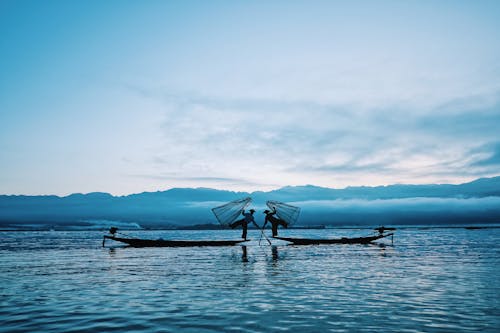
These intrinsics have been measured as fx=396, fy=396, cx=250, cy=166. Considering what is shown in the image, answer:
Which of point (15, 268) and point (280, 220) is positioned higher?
point (280, 220)

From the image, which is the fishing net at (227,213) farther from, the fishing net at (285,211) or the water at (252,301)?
the water at (252,301)

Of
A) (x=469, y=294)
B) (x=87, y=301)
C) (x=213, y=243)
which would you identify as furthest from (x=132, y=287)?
(x=213, y=243)

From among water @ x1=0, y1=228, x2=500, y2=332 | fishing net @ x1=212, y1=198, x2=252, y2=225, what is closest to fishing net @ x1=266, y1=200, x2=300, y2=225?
fishing net @ x1=212, y1=198, x2=252, y2=225

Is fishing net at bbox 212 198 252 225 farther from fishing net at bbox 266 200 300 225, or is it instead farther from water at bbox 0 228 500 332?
water at bbox 0 228 500 332

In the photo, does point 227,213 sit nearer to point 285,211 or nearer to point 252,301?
point 285,211

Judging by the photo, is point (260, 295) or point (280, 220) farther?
point (280, 220)

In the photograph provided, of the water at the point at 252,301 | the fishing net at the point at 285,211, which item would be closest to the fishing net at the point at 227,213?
the fishing net at the point at 285,211

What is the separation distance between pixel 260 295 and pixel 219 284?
4054 mm

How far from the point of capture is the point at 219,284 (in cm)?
2098

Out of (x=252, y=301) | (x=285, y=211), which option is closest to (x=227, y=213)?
(x=285, y=211)

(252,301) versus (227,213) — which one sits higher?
(227,213)

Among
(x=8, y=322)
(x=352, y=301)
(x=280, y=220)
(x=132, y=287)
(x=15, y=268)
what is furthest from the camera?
(x=280, y=220)

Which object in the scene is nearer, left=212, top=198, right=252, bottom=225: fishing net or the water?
the water

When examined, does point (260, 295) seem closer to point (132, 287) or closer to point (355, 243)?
point (132, 287)
